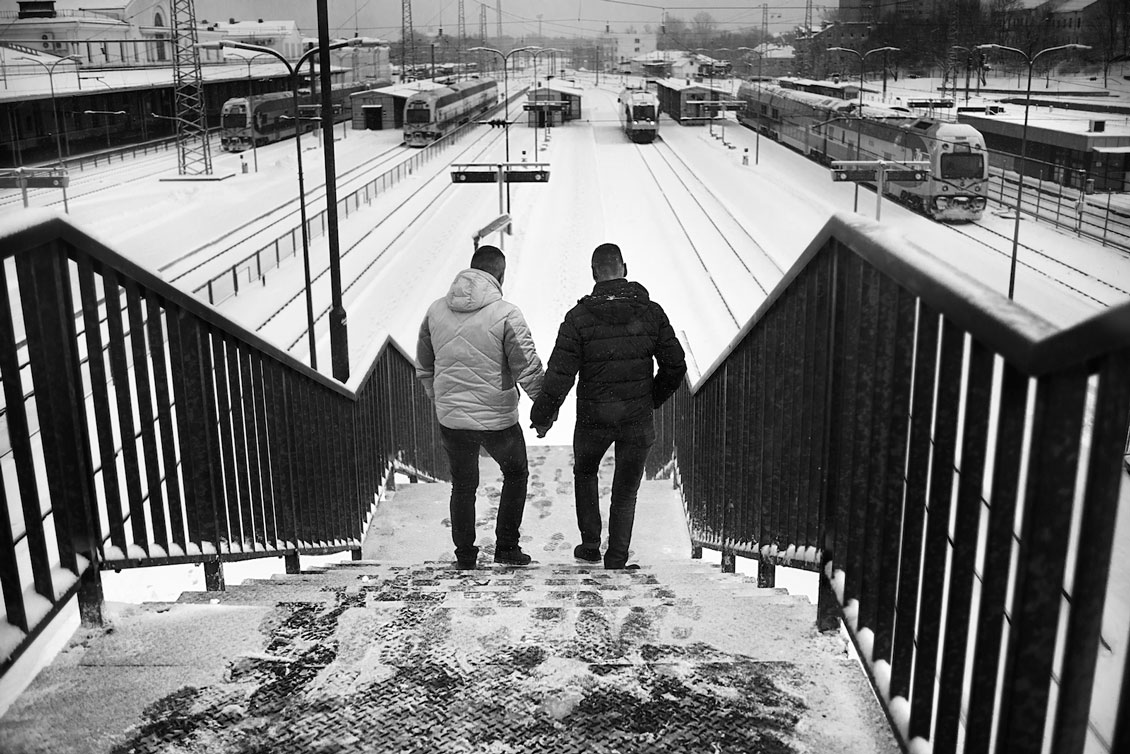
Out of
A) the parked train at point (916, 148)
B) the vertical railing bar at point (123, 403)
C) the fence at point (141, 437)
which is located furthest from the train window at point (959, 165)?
the vertical railing bar at point (123, 403)

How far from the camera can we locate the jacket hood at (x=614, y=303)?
4.85 meters

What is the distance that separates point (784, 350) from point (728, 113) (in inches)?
3516

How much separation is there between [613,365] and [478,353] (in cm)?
64

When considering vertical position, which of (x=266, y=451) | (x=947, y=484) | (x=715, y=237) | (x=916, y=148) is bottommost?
(x=715, y=237)

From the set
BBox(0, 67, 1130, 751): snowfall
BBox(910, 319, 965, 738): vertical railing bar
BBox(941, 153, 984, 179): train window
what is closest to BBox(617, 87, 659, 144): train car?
BBox(0, 67, 1130, 751): snowfall

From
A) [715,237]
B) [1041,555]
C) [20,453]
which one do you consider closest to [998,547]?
[1041,555]

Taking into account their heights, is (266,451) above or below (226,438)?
below

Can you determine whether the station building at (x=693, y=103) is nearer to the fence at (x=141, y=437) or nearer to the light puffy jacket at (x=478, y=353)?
the light puffy jacket at (x=478, y=353)

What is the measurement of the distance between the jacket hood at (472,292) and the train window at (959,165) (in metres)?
28.6

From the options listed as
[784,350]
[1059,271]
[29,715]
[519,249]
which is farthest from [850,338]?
[519,249]

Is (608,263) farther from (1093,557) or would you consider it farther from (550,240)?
(550,240)

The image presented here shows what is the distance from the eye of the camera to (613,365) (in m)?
4.91

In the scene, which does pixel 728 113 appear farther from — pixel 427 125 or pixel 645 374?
pixel 645 374

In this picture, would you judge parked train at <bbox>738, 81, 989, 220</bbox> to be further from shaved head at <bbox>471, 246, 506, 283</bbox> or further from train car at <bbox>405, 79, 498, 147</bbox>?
shaved head at <bbox>471, 246, 506, 283</bbox>
